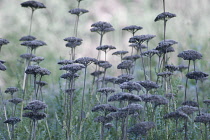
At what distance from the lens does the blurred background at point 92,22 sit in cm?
1248

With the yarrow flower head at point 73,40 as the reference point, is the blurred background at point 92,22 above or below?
above

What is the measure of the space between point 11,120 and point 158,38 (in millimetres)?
8982

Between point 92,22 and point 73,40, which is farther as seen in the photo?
point 92,22

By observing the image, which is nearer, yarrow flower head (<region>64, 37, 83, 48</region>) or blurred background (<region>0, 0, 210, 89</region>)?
yarrow flower head (<region>64, 37, 83, 48</region>)

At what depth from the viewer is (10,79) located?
1119cm

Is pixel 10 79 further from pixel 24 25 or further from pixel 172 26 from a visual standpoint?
pixel 172 26

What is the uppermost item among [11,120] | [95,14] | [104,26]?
[95,14]

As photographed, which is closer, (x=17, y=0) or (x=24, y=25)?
(x=24, y=25)

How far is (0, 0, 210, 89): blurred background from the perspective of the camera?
12484 mm

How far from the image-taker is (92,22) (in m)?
14.7

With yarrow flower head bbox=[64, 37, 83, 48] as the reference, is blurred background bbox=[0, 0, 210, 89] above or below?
above

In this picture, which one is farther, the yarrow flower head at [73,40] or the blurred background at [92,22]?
the blurred background at [92,22]

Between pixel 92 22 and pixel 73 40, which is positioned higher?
pixel 92 22

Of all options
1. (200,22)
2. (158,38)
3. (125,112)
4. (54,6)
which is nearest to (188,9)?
(200,22)
